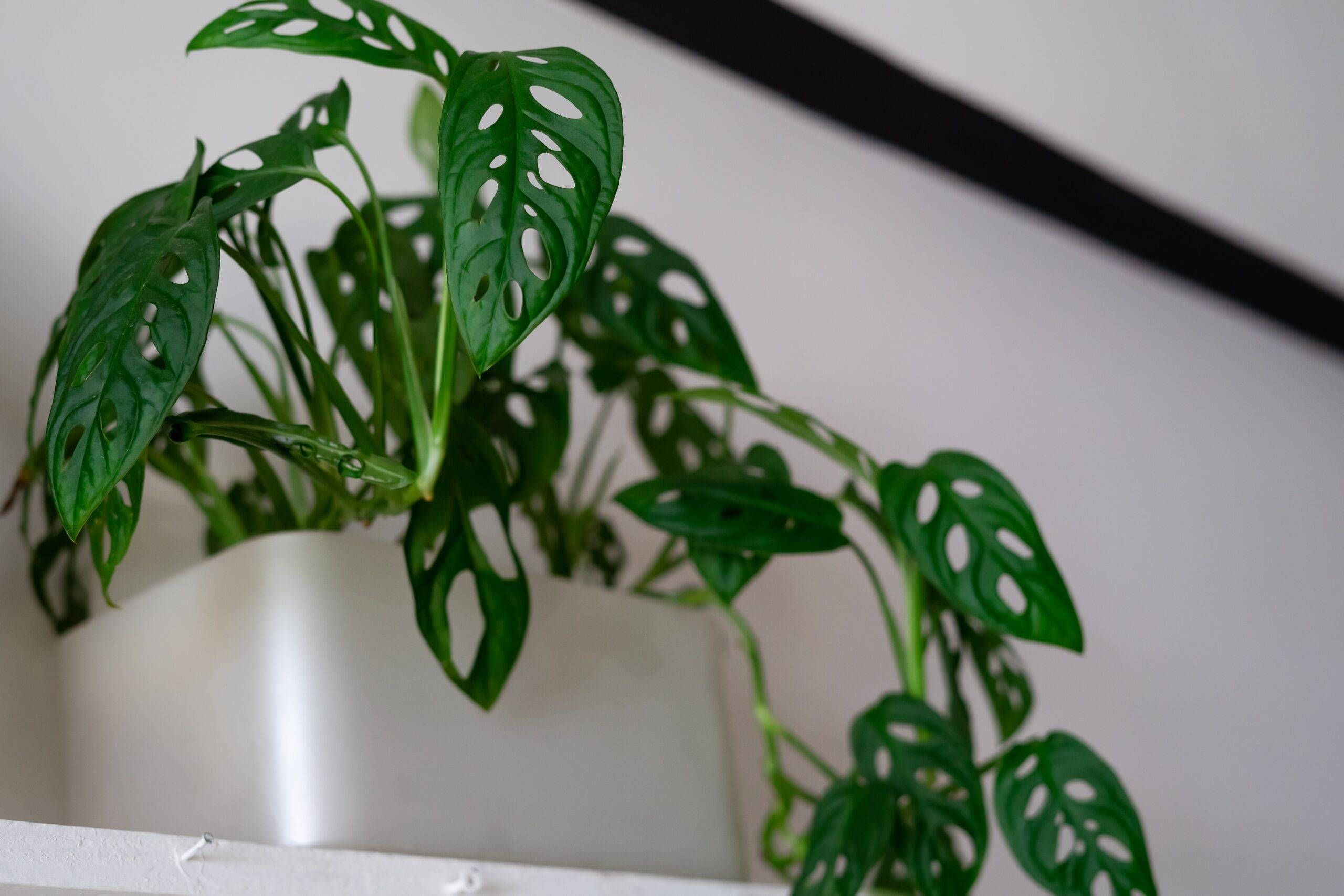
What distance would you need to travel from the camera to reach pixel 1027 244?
6.70ft

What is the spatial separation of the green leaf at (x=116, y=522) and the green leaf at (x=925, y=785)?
21.2 inches

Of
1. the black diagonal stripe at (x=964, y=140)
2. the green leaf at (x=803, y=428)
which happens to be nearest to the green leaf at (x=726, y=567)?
the green leaf at (x=803, y=428)

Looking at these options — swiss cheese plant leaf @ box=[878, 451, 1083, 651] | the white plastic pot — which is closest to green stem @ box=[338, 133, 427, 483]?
the white plastic pot

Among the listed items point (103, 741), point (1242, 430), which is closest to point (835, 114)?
point (1242, 430)

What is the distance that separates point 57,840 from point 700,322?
1.93 ft

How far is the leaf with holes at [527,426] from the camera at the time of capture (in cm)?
96

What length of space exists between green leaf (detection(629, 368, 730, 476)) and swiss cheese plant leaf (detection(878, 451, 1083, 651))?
0.28 meters

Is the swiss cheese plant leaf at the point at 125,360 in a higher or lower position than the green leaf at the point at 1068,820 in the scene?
higher

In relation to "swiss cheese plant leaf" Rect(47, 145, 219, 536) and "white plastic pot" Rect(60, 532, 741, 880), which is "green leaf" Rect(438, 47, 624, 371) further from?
"white plastic pot" Rect(60, 532, 741, 880)

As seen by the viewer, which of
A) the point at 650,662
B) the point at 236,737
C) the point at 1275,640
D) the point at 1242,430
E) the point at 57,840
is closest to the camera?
the point at 57,840

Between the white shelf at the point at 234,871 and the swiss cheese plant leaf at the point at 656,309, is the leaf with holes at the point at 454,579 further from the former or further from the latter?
the swiss cheese plant leaf at the point at 656,309

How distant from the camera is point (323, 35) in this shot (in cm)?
73

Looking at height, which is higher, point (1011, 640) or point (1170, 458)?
point (1170, 458)

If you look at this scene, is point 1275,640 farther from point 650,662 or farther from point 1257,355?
point 650,662
